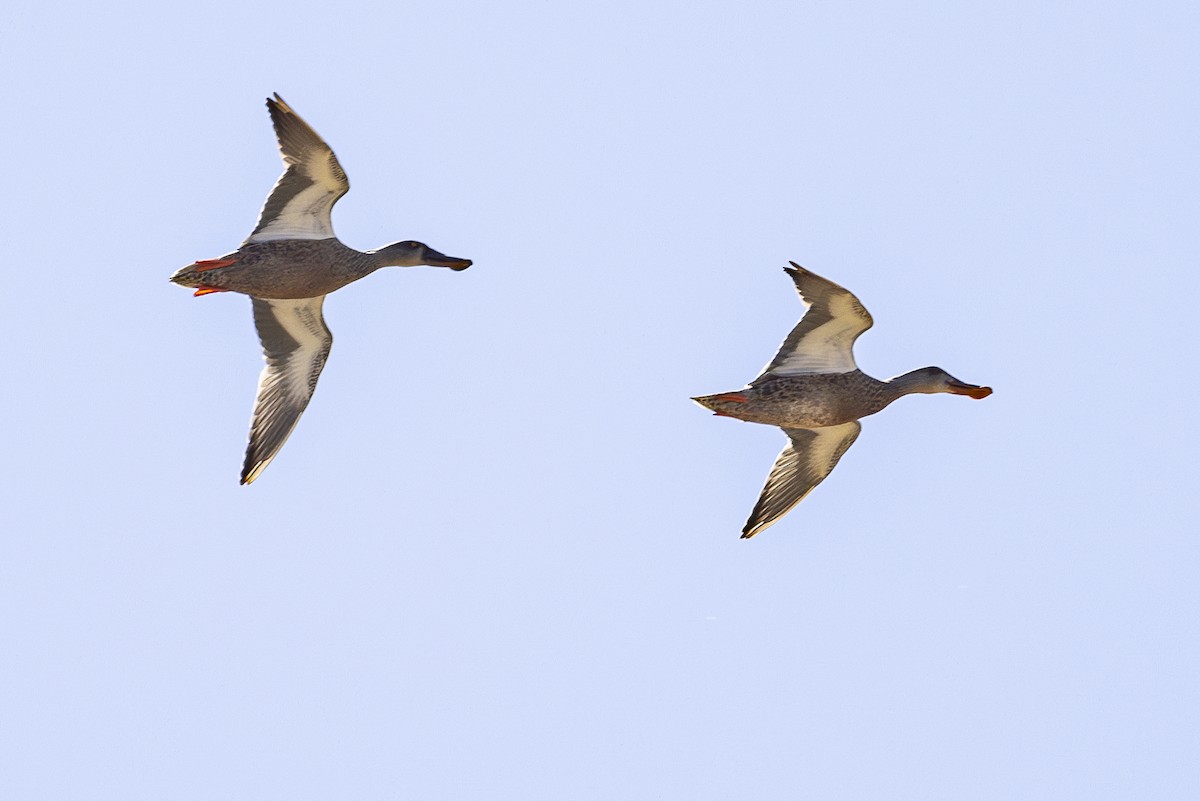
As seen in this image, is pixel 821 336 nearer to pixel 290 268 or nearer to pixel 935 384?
pixel 935 384

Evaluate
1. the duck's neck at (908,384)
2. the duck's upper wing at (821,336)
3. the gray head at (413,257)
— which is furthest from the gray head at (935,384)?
the gray head at (413,257)

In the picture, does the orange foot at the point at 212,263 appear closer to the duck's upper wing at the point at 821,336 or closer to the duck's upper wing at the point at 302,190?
the duck's upper wing at the point at 302,190

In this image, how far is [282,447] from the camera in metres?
23.4

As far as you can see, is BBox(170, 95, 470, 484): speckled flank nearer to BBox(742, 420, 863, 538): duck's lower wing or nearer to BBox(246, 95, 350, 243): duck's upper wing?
BBox(246, 95, 350, 243): duck's upper wing

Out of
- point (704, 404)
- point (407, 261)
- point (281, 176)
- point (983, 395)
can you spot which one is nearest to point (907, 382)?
point (983, 395)

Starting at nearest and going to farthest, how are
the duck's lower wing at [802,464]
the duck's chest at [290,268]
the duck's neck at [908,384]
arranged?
the duck's chest at [290,268], the duck's neck at [908,384], the duck's lower wing at [802,464]

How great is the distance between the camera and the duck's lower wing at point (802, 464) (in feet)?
75.8

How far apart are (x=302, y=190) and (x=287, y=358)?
2466 millimetres

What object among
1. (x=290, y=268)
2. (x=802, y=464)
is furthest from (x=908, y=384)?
(x=290, y=268)

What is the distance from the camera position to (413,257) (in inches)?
915

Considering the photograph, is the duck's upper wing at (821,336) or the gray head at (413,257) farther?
the gray head at (413,257)

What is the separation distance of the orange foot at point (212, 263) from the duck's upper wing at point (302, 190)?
14.5 inches

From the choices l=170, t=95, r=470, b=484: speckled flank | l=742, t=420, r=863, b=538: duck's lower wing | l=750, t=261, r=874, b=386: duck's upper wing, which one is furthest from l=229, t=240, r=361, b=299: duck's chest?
l=742, t=420, r=863, b=538: duck's lower wing

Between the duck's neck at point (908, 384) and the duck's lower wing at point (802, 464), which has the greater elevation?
the duck's neck at point (908, 384)
